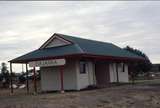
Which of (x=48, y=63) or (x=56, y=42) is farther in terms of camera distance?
(x=56, y=42)

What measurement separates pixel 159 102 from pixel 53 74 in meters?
11.8

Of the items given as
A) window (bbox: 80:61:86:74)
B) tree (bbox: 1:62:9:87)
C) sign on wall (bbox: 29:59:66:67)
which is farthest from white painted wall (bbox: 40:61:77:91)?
tree (bbox: 1:62:9:87)

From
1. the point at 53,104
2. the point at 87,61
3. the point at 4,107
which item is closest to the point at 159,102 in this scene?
the point at 53,104

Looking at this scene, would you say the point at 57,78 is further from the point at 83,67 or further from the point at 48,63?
the point at 48,63

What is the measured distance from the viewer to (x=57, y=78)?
27047mm

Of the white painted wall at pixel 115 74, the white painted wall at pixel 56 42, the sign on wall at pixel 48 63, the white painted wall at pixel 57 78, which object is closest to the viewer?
the sign on wall at pixel 48 63

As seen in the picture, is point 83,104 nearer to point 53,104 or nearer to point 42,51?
point 53,104

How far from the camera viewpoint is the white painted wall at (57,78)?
2597cm

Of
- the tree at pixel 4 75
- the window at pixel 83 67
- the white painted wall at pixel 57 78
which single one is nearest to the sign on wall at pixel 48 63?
the white painted wall at pixel 57 78

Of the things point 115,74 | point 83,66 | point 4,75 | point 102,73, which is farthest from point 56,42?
point 4,75

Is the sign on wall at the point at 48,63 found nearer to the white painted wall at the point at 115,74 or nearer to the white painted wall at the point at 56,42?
the white painted wall at the point at 56,42

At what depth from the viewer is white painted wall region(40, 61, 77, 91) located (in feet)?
85.2

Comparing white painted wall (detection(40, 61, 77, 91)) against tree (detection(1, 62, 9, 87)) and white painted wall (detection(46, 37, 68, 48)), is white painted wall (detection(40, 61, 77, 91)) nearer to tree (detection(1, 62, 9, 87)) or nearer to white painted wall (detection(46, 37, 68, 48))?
white painted wall (detection(46, 37, 68, 48))

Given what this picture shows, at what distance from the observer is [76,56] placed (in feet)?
77.7
